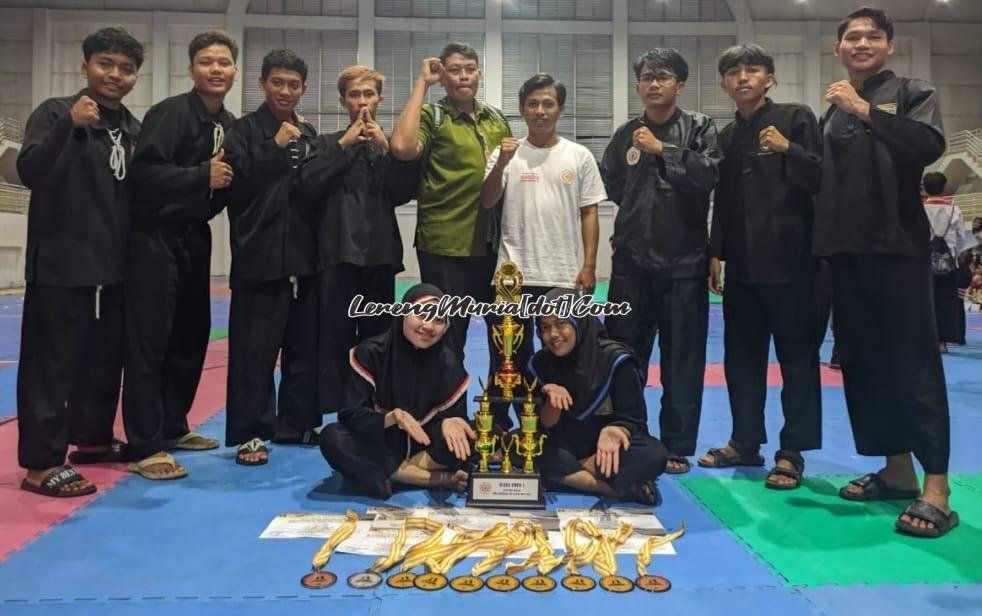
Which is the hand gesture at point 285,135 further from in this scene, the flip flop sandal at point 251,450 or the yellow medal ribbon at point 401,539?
the yellow medal ribbon at point 401,539

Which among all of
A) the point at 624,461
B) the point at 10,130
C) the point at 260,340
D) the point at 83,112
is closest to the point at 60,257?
the point at 83,112

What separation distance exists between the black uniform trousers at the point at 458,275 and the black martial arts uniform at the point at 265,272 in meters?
0.76

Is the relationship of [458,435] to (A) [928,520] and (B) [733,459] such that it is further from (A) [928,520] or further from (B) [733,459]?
(A) [928,520]

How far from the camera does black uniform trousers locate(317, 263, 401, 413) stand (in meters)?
4.46

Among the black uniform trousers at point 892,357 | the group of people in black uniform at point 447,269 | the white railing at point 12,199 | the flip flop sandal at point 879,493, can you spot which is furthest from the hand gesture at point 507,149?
the white railing at point 12,199

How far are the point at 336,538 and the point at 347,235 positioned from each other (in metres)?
1.94

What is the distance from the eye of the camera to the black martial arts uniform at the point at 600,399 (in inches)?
142

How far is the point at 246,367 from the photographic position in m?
4.45

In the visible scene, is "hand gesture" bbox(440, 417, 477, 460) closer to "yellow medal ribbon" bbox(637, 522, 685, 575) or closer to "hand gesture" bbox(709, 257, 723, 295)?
"yellow medal ribbon" bbox(637, 522, 685, 575)

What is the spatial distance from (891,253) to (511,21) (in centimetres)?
2266

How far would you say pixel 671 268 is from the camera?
13.6 ft

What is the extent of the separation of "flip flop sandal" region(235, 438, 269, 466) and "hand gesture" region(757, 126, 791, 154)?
3.41 meters

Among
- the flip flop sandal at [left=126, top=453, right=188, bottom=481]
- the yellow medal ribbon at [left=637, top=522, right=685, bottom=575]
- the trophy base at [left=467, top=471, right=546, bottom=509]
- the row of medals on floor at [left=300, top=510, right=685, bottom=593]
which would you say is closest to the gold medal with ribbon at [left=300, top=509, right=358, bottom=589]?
the row of medals on floor at [left=300, top=510, right=685, bottom=593]

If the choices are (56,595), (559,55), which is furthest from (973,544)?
(559,55)
